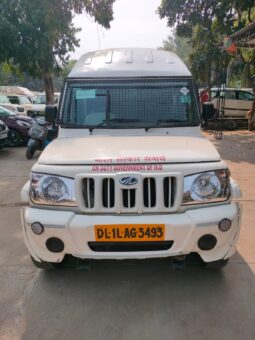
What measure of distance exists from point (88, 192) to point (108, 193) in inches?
6.7

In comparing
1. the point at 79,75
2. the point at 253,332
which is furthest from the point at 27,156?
the point at 253,332

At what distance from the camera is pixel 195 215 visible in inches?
120

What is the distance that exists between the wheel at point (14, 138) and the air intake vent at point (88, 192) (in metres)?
10.1

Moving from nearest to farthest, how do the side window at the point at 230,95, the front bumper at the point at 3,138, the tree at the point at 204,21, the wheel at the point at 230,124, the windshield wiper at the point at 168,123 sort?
the windshield wiper at the point at 168,123 → the front bumper at the point at 3,138 → the tree at the point at 204,21 → the wheel at the point at 230,124 → the side window at the point at 230,95

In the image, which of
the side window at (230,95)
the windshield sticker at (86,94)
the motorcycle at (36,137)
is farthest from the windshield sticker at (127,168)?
the side window at (230,95)

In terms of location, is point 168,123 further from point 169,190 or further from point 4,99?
point 4,99

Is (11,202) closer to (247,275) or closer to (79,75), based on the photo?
(79,75)

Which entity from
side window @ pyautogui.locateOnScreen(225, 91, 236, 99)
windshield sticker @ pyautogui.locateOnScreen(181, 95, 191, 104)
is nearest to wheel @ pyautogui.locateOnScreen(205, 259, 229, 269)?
windshield sticker @ pyautogui.locateOnScreen(181, 95, 191, 104)

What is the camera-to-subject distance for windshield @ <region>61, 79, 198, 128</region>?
14.1 ft

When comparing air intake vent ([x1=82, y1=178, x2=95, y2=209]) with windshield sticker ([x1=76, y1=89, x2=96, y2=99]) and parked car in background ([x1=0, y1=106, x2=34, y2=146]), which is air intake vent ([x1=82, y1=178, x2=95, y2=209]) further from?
parked car in background ([x1=0, y1=106, x2=34, y2=146])

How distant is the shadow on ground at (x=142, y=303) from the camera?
292 cm

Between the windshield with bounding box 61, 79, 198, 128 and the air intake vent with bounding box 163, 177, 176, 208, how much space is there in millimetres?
1328

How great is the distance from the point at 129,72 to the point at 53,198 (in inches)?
79.5

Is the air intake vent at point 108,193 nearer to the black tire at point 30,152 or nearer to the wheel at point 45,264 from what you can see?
the wheel at point 45,264
